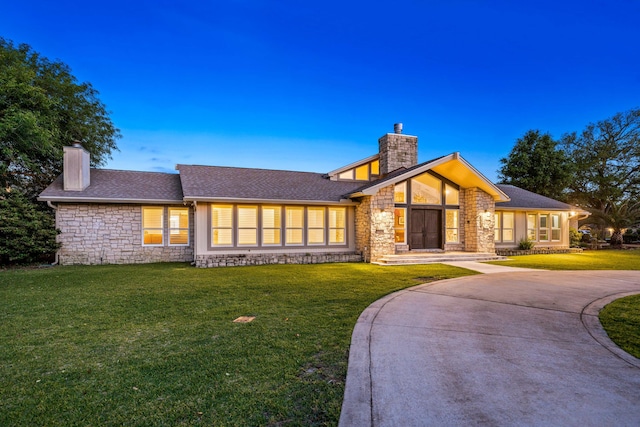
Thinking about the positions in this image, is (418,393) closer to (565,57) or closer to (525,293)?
(525,293)

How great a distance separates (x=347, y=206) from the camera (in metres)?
13.9

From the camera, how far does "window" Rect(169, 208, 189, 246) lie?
13042 mm

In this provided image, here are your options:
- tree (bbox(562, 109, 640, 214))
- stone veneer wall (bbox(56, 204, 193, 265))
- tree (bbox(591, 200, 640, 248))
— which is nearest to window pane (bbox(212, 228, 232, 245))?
stone veneer wall (bbox(56, 204, 193, 265))

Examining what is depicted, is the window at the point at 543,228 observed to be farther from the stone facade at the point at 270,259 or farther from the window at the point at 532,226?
the stone facade at the point at 270,259

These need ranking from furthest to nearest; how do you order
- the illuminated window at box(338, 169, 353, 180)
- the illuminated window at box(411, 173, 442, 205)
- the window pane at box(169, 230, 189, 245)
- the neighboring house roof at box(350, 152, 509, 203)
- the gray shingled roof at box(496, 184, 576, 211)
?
the illuminated window at box(338, 169, 353, 180) < the gray shingled roof at box(496, 184, 576, 211) < the illuminated window at box(411, 173, 442, 205) < the window pane at box(169, 230, 189, 245) < the neighboring house roof at box(350, 152, 509, 203)

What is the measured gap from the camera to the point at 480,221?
14078 millimetres

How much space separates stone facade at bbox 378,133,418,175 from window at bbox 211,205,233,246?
8.31 metres

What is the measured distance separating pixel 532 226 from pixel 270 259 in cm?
1468

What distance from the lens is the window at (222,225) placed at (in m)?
12.2

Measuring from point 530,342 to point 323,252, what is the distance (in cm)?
967

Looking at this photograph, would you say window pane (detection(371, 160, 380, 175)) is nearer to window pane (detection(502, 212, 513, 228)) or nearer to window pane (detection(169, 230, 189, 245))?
window pane (detection(502, 212, 513, 228))

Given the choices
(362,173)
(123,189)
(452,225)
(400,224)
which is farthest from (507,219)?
(123,189)

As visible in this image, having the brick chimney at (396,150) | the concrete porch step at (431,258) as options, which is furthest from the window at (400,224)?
the brick chimney at (396,150)

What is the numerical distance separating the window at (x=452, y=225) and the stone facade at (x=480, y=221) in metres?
0.52
